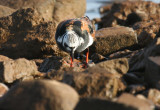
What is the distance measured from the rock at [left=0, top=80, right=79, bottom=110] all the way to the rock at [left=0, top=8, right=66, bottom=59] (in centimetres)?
422

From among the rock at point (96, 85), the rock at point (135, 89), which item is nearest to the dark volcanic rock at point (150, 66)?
the rock at point (135, 89)

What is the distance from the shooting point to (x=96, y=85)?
150 inches

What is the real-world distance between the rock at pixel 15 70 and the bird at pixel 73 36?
0.96 metres

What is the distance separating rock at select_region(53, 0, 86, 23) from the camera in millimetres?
12895

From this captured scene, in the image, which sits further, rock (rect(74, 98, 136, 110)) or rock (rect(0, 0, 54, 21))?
rock (rect(0, 0, 54, 21))

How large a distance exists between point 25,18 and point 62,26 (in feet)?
7.35

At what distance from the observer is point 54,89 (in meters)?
3.33

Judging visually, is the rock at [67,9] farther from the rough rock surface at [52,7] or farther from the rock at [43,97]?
the rock at [43,97]

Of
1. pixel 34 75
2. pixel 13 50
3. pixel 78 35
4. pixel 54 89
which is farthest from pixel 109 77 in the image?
pixel 13 50

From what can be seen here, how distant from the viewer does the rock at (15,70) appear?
17.0 ft

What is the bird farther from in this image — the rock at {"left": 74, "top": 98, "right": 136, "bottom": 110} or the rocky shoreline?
the rock at {"left": 74, "top": 98, "right": 136, "bottom": 110}

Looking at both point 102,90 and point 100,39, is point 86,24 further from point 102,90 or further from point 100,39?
point 102,90

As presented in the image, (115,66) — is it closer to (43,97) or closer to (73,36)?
(73,36)

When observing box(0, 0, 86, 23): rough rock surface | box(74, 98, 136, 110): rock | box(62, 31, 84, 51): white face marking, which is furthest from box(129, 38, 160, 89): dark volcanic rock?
box(0, 0, 86, 23): rough rock surface
